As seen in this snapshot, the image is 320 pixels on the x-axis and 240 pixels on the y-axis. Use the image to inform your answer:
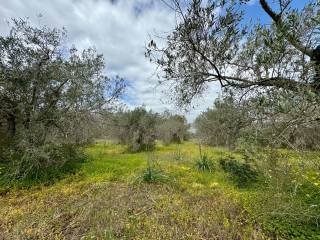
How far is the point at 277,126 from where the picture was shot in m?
4.45

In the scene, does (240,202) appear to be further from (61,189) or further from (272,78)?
(61,189)

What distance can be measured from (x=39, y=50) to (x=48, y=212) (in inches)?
244

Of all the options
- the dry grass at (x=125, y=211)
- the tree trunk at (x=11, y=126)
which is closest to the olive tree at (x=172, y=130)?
the tree trunk at (x=11, y=126)

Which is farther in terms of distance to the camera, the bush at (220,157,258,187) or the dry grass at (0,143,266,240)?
the bush at (220,157,258,187)

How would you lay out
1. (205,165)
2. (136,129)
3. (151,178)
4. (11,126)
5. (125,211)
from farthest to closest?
(136,129) → (205,165) → (11,126) → (151,178) → (125,211)

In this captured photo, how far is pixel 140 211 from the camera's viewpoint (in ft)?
17.5

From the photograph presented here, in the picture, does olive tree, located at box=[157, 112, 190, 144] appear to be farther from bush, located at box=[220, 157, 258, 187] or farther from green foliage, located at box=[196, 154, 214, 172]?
bush, located at box=[220, 157, 258, 187]

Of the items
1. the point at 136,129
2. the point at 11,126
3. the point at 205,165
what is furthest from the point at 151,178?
the point at 136,129

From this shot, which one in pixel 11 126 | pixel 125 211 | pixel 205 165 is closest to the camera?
pixel 125 211

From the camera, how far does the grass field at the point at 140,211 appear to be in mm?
4328

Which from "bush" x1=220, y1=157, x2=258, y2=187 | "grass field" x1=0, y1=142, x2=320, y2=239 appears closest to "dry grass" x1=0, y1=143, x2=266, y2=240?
"grass field" x1=0, y1=142, x2=320, y2=239

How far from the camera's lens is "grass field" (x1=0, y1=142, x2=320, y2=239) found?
4328 millimetres

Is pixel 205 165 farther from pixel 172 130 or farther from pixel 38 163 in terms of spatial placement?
pixel 172 130

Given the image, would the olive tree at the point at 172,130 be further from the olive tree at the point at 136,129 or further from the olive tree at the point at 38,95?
the olive tree at the point at 38,95
